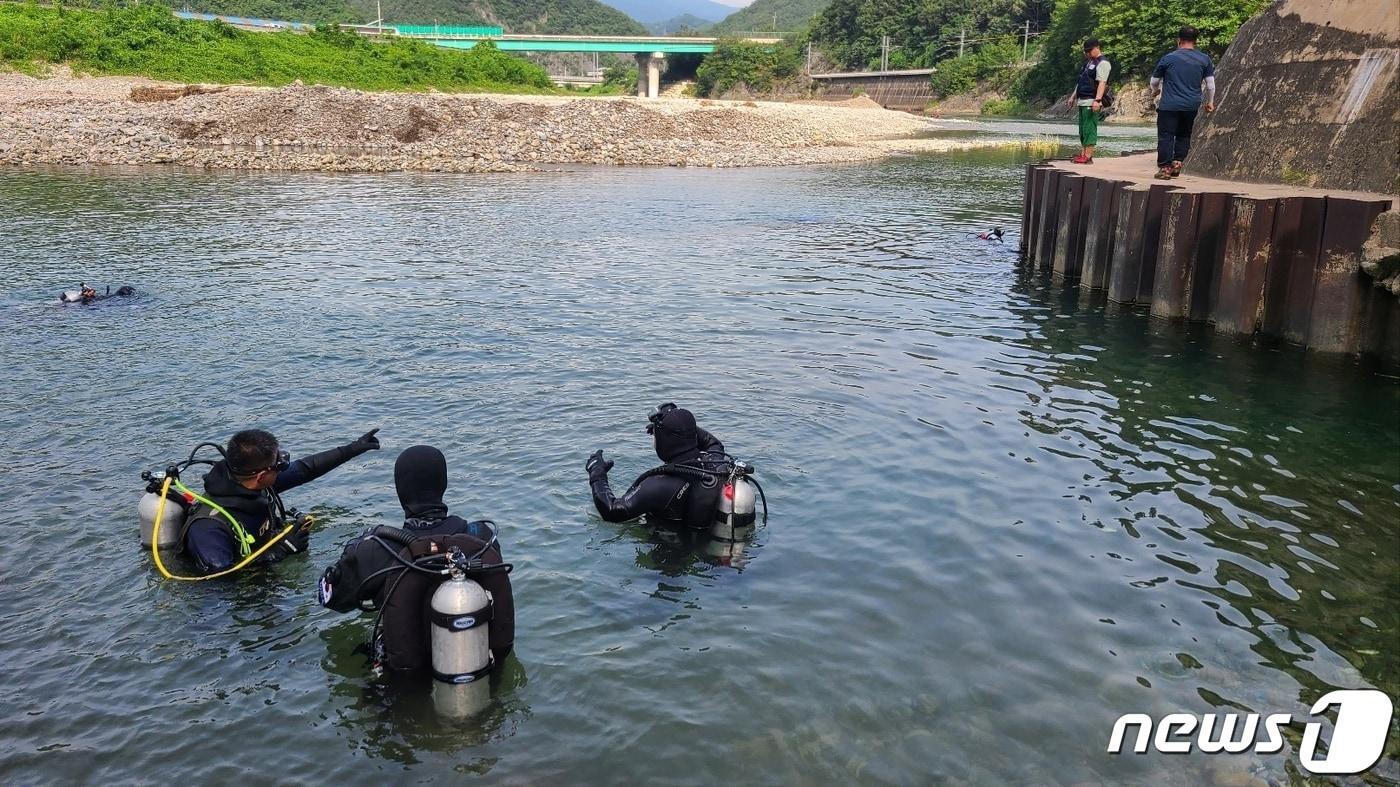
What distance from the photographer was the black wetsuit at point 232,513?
25.1 feet

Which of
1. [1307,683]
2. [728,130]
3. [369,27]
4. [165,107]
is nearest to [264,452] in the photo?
[1307,683]

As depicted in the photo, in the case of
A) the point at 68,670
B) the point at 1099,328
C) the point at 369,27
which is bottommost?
the point at 68,670

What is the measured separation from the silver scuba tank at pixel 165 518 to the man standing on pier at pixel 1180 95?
48.5ft

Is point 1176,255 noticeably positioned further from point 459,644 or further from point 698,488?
point 459,644

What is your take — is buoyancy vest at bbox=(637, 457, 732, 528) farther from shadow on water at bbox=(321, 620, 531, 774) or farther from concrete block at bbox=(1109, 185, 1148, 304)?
concrete block at bbox=(1109, 185, 1148, 304)

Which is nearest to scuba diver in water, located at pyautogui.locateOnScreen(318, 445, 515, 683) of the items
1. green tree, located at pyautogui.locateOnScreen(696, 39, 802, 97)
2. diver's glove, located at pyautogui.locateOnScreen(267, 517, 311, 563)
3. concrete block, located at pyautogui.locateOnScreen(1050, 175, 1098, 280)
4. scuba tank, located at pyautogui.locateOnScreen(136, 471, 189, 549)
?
diver's glove, located at pyautogui.locateOnScreen(267, 517, 311, 563)

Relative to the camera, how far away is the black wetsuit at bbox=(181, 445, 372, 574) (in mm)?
7645

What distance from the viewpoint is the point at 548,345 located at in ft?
49.3

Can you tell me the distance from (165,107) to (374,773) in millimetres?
48987

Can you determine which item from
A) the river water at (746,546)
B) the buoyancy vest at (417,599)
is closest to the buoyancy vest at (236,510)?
the river water at (746,546)

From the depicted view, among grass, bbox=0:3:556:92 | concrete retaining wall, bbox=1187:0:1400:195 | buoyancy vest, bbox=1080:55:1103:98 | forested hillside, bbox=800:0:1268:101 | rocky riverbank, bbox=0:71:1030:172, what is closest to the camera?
concrete retaining wall, bbox=1187:0:1400:195

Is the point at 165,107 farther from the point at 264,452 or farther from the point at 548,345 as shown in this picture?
the point at 264,452

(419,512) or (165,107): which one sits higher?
(165,107)

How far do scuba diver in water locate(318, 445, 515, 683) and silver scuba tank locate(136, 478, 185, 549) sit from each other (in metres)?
2.33
